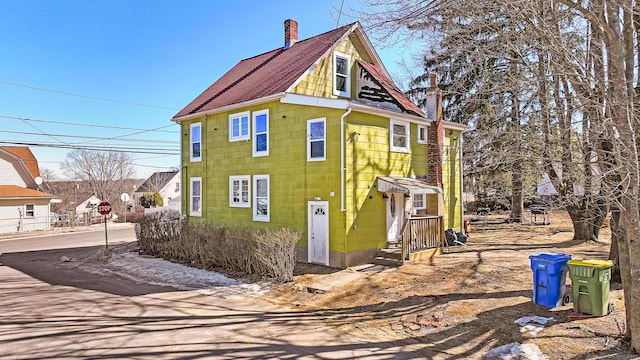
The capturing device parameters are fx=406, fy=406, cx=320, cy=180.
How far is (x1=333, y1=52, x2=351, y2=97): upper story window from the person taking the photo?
54.4ft

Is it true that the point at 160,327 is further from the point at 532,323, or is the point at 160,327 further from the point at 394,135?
the point at 394,135

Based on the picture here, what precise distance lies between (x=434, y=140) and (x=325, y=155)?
555 centimetres

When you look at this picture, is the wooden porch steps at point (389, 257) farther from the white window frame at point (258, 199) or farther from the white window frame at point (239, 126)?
the white window frame at point (239, 126)

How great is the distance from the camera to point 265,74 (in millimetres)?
18000

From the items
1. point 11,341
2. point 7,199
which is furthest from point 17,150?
point 11,341

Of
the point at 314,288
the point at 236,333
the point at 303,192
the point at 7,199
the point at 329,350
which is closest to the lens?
the point at 329,350

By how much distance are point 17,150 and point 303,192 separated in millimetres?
39658

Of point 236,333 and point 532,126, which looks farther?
point 532,126

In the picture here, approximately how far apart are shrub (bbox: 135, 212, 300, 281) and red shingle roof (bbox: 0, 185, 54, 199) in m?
19.0

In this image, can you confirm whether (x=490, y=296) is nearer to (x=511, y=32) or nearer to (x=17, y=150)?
(x=511, y=32)

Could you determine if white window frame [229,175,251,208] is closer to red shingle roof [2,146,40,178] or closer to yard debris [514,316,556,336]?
yard debris [514,316,556,336]

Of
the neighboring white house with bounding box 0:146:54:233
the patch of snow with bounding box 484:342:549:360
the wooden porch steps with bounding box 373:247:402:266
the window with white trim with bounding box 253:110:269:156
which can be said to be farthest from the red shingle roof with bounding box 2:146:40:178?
the patch of snow with bounding box 484:342:549:360

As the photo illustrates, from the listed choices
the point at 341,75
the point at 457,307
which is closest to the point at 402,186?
the point at 457,307

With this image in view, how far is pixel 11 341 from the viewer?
22.5 ft
